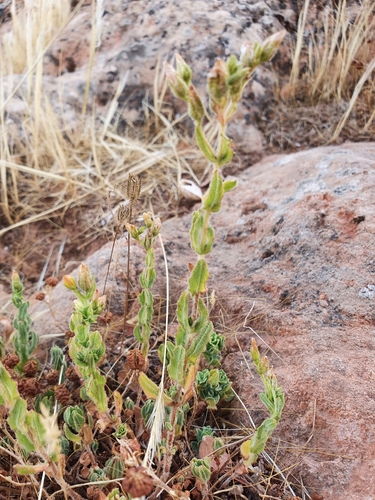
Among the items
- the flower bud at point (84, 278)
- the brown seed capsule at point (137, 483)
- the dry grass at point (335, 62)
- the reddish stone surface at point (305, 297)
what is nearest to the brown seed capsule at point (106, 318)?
the reddish stone surface at point (305, 297)

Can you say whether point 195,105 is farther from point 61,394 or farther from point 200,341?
point 61,394

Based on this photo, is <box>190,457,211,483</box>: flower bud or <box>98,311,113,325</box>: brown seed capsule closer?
<box>190,457,211,483</box>: flower bud

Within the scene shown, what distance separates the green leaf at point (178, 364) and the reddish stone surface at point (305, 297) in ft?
1.21

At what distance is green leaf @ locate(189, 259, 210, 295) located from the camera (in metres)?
1.04

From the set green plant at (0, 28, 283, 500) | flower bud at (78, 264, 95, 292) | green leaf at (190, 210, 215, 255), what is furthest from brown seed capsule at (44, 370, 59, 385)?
green leaf at (190, 210, 215, 255)

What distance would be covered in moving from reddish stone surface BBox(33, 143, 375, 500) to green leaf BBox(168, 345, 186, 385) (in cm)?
37

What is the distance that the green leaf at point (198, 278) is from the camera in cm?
104

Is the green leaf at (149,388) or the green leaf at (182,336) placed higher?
the green leaf at (182,336)

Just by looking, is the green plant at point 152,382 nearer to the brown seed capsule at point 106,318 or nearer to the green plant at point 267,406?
the green plant at point 267,406

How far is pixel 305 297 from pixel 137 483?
86cm

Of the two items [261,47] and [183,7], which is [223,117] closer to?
[261,47]

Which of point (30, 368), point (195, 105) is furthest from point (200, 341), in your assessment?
point (30, 368)

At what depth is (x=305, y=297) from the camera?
1.56 m

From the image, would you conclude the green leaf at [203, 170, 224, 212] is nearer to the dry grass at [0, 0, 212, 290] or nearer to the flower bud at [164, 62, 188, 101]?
the flower bud at [164, 62, 188, 101]
